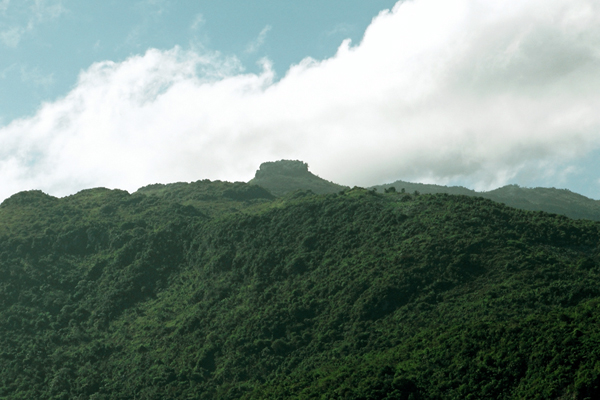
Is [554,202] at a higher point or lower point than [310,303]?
higher

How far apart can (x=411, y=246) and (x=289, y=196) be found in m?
51.1

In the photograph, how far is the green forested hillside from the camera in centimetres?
5872

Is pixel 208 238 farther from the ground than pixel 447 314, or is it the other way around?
pixel 208 238

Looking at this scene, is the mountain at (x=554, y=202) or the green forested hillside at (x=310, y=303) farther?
the mountain at (x=554, y=202)

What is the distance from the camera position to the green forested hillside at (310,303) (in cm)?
5872

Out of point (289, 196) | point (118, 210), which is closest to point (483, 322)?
point (289, 196)

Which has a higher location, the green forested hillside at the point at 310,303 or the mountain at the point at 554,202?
the mountain at the point at 554,202

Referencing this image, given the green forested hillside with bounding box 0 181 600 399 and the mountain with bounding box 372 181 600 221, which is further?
the mountain with bounding box 372 181 600 221

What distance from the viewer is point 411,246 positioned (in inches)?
3506

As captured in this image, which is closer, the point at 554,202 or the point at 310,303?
the point at 310,303

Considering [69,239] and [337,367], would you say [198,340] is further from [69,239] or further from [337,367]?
[69,239]

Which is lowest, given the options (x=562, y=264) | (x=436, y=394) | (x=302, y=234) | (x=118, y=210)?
(x=436, y=394)

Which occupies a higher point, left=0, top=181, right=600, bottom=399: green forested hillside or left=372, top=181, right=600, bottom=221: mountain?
left=372, top=181, right=600, bottom=221: mountain

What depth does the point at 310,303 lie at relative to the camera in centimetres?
8494
